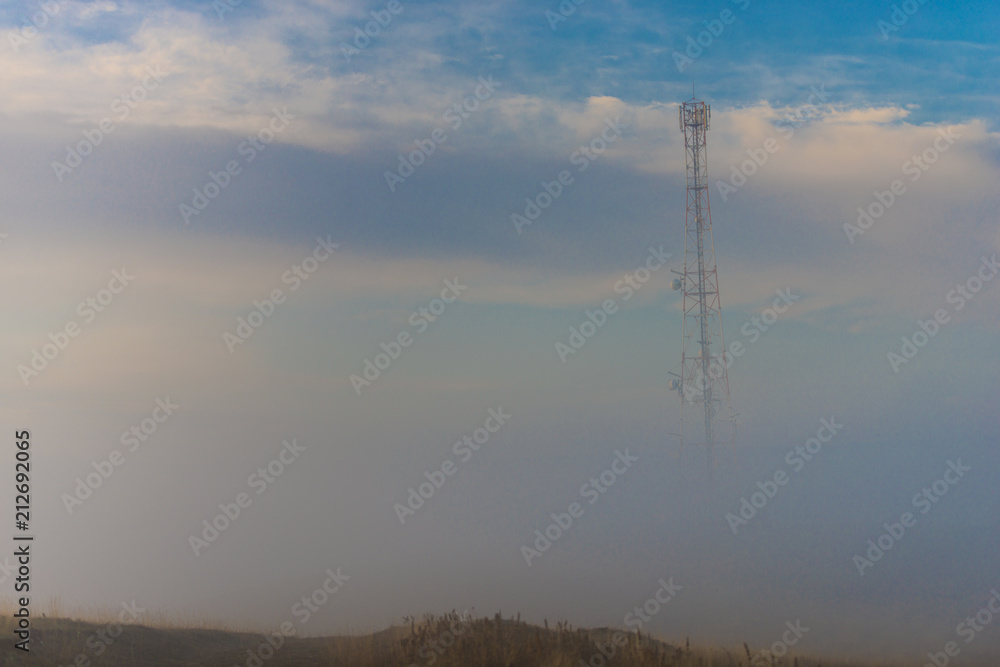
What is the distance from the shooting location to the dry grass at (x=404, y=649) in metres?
15.2

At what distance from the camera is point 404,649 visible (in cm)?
1588

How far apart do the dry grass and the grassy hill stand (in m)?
0.02

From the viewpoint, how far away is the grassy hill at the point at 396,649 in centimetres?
1518

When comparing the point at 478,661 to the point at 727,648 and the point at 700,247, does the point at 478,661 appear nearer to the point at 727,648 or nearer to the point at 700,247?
the point at 727,648

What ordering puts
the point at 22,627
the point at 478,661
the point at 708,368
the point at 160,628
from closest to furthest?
1. the point at 478,661
2. the point at 22,627
3. the point at 160,628
4. the point at 708,368

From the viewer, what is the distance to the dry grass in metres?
15.2

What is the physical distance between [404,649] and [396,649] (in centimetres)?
35

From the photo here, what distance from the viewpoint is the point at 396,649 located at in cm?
1616

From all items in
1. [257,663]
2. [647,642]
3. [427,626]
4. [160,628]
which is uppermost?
[647,642]

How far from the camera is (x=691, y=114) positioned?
36.8 metres

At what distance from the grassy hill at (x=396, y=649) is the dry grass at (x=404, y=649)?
0.06ft

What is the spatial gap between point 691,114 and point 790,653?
25239mm

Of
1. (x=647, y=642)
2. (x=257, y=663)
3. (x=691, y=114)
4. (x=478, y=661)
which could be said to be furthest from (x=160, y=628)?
(x=691, y=114)

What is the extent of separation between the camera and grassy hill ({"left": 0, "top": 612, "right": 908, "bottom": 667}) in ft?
49.8
